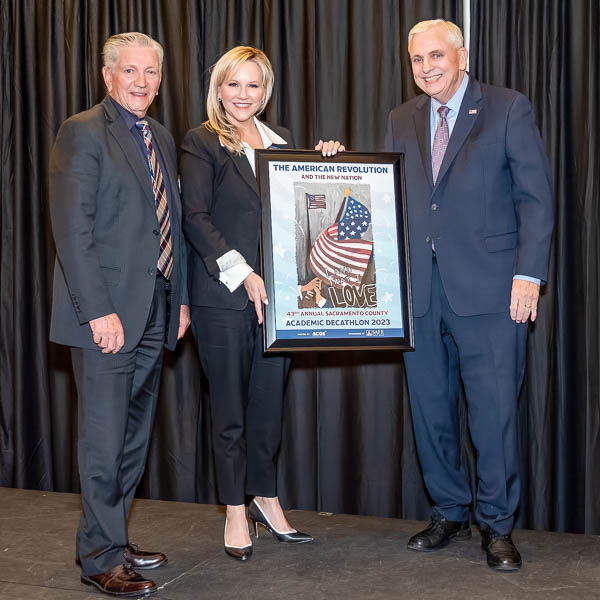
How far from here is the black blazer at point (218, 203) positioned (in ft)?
9.06

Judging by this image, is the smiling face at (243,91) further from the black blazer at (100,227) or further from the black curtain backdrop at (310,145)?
the black curtain backdrop at (310,145)

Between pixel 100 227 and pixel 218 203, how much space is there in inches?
18.7

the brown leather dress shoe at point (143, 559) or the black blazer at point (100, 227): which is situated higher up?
the black blazer at point (100, 227)

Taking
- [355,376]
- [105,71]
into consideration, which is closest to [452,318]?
[355,376]

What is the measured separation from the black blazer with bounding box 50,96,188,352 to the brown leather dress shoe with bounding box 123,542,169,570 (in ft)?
2.63

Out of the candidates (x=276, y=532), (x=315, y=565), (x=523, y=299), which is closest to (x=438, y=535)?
(x=315, y=565)

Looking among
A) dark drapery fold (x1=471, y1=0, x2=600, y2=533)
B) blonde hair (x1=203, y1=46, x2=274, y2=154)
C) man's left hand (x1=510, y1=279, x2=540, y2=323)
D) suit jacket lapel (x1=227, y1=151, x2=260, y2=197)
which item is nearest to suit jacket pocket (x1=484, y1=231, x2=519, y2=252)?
man's left hand (x1=510, y1=279, x2=540, y2=323)

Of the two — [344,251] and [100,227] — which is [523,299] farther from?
[100,227]

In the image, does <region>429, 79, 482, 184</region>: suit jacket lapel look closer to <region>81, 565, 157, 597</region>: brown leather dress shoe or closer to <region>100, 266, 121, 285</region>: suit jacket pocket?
<region>100, 266, 121, 285</region>: suit jacket pocket

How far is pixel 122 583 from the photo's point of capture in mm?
2500

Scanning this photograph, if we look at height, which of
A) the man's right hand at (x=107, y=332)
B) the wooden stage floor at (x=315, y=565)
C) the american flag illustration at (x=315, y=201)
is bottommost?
the wooden stage floor at (x=315, y=565)

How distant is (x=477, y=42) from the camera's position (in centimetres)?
346

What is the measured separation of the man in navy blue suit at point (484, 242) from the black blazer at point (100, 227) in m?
1.00

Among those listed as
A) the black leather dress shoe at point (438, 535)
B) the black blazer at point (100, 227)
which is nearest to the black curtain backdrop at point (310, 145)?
the black leather dress shoe at point (438, 535)
